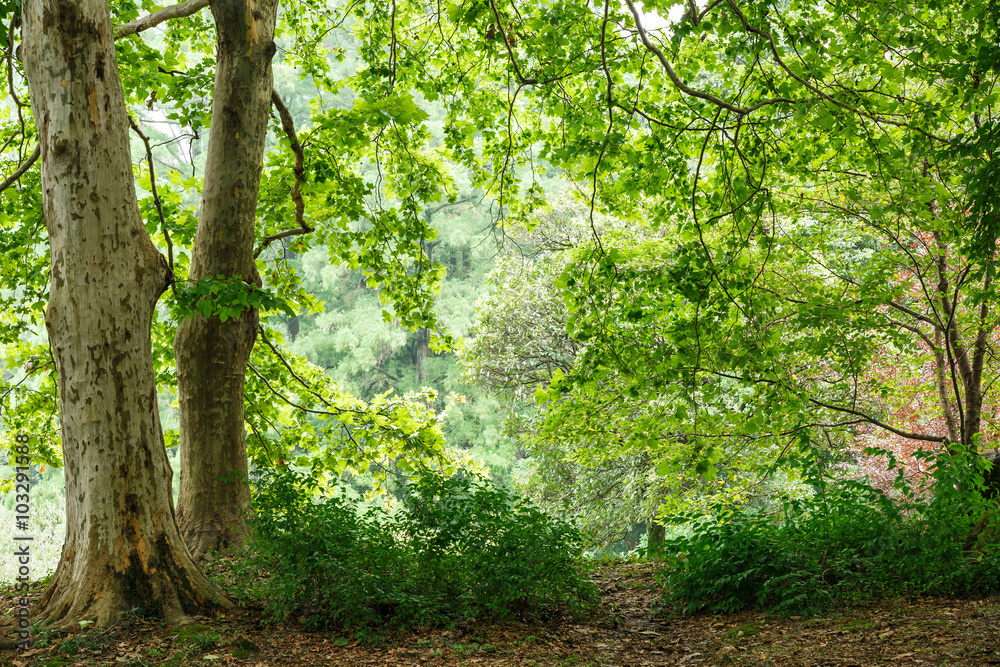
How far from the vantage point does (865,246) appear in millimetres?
11859

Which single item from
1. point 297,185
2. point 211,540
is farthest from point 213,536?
point 297,185

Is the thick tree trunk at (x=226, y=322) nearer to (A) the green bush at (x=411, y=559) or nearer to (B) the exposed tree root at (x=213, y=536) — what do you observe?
(B) the exposed tree root at (x=213, y=536)

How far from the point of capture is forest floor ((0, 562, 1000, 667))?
3633mm

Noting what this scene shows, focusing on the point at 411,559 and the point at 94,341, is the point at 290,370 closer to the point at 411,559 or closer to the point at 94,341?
the point at 411,559

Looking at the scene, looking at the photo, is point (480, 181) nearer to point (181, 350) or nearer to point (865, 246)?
point (181, 350)

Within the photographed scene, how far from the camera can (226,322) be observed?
224 inches

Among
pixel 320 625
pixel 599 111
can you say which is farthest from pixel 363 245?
pixel 320 625

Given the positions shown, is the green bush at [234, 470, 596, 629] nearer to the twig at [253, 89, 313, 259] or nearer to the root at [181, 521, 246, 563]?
the root at [181, 521, 246, 563]

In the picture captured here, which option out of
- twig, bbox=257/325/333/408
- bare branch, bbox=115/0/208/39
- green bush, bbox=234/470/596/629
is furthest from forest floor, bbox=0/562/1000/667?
bare branch, bbox=115/0/208/39

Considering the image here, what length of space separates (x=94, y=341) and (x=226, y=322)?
1712 millimetres

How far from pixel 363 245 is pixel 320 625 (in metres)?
4.39

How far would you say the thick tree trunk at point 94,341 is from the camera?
395 centimetres

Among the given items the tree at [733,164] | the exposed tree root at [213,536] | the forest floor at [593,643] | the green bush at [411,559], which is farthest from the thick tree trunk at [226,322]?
the tree at [733,164]

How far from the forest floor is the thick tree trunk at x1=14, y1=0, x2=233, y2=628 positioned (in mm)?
294
